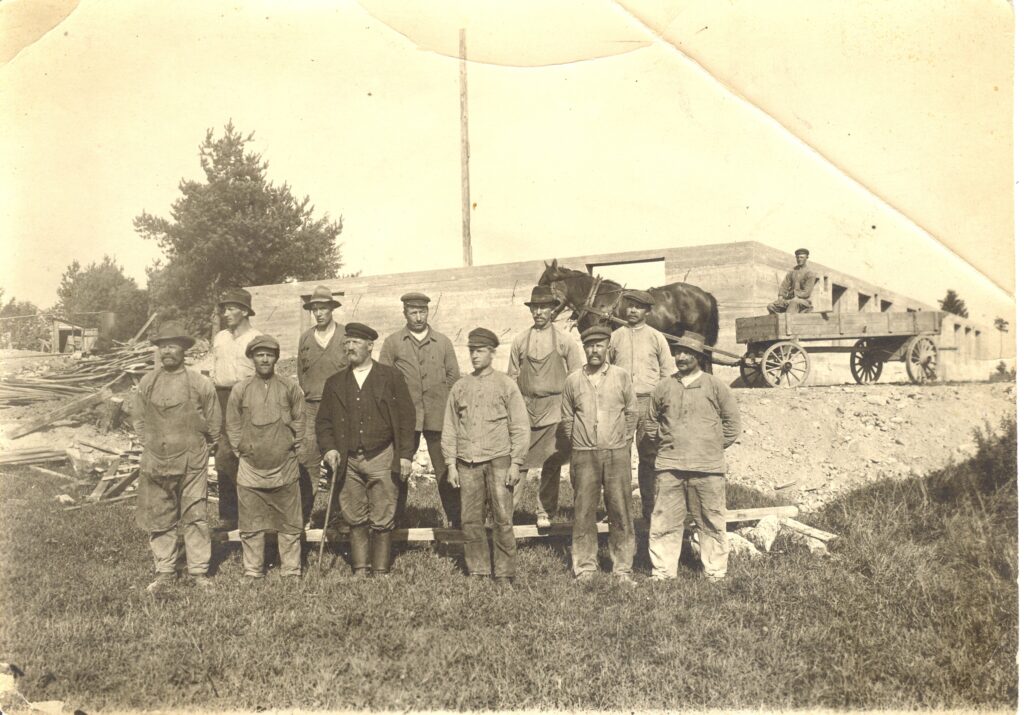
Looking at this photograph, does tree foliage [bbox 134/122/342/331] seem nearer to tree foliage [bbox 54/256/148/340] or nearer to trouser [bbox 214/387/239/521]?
tree foliage [bbox 54/256/148/340]

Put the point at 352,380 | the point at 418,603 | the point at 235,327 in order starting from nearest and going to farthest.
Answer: the point at 418,603, the point at 352,380, the point at 235,327

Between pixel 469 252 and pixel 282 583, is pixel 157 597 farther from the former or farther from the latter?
pixel 469 252

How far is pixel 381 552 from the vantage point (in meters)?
5.33

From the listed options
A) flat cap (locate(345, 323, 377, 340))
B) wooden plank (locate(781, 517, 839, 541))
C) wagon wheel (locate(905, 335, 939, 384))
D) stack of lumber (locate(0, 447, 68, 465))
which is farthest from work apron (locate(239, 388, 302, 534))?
wagon wheel (locate(905, 335, 939, 384))

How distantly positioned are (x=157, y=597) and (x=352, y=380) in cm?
211

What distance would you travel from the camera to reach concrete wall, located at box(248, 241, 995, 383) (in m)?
13.7

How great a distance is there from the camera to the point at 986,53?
4828 mm

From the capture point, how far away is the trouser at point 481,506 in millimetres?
5199

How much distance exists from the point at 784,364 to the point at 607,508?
7.23 m

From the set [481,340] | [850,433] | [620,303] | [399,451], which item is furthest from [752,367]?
[399,451]

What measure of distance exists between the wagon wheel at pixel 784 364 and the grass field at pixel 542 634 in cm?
559

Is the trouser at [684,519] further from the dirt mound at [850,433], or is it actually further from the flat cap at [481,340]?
the dirt mound at [850,433]

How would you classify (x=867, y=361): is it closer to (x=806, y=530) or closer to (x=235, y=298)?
(x=806, y=530)

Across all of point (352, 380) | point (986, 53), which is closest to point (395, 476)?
point (352, 380)
